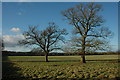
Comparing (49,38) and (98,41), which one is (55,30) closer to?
(49,38)

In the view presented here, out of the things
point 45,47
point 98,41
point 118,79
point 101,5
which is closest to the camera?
point 118,79

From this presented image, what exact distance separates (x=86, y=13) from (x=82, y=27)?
275cm

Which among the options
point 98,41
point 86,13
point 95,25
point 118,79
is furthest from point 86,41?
point 118,79

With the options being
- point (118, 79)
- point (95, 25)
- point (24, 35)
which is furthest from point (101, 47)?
point (24, 35)

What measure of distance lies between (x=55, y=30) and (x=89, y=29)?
10328mm

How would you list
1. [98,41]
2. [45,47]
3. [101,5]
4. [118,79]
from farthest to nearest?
[45,47] → [101,5] → [98,41] → [118,79]

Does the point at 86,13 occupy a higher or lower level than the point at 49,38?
higher

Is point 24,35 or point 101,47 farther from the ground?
point 24,35

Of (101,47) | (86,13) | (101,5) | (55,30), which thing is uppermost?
(101,5)

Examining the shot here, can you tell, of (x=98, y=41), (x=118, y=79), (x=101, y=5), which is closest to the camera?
(x=118, y=79)

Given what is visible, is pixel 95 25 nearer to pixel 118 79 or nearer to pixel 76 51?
pixel 76 51

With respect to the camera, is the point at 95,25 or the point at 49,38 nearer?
the point at 95,25

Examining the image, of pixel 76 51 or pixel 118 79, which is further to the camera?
pixel 76 51

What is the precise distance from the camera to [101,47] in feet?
72.0
